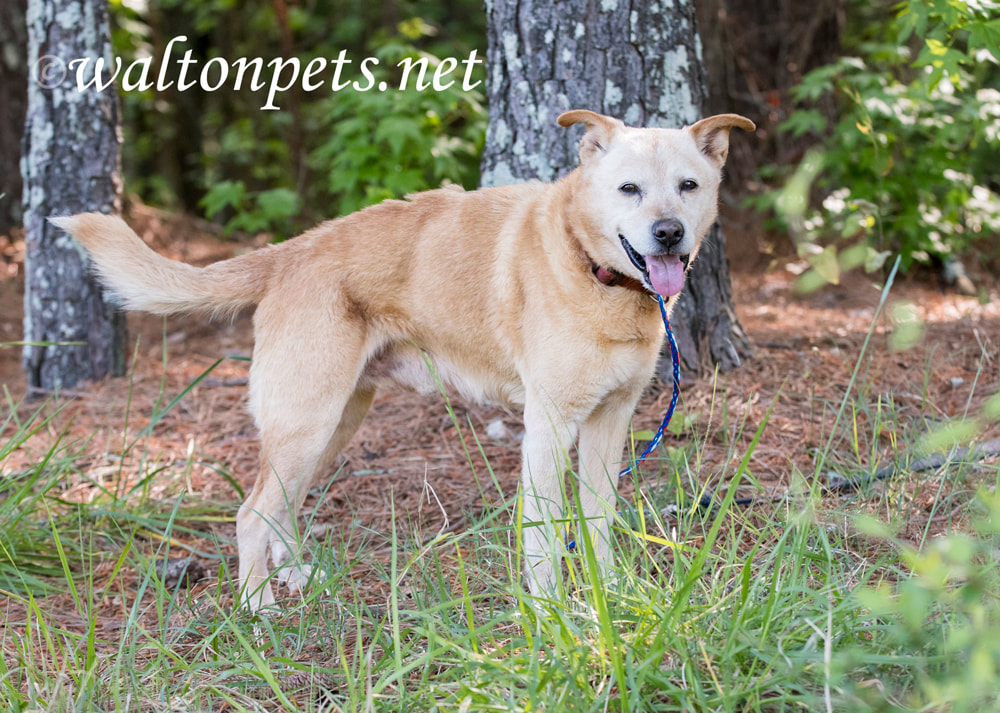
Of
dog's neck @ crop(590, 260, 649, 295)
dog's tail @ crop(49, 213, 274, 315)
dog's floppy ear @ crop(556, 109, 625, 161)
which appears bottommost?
dog's tail @ crop(49, 213, 274, 315)

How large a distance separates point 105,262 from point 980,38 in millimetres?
3599

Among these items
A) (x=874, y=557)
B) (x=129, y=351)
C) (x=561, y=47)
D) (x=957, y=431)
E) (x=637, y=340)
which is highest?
(x=561, y=47)

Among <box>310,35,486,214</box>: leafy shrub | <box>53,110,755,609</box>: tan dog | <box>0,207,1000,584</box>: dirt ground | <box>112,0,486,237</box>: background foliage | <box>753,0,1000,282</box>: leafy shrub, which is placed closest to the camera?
<box>53,110,755,609</box>: tan dog

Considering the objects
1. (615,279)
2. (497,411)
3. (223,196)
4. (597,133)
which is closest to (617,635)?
(615,279)

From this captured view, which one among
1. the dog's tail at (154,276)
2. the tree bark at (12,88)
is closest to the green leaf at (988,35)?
the dog's tail at (154,276)

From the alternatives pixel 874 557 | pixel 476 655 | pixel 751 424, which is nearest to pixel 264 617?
pixel 476 655

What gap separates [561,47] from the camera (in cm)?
386

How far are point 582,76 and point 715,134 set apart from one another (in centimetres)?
100

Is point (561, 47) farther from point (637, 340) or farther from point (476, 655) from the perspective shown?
point (476, 655)

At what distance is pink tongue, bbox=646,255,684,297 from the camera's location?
276 centimetres

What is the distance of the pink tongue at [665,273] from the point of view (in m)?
2.76

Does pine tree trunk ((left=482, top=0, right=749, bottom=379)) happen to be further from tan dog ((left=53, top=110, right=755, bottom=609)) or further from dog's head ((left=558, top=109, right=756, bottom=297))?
dog's head ((left=558, top=109, right=756, bottom=297))

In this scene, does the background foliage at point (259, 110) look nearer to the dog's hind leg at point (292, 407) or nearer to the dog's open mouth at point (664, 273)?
the dog's hind leg at point (292, 407)

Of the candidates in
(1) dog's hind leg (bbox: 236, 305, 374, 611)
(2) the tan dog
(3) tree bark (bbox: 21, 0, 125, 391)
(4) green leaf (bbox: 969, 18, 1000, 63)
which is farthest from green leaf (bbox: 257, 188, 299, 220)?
(4) green leaf (bbox: 969, 18, 1000, 63)
